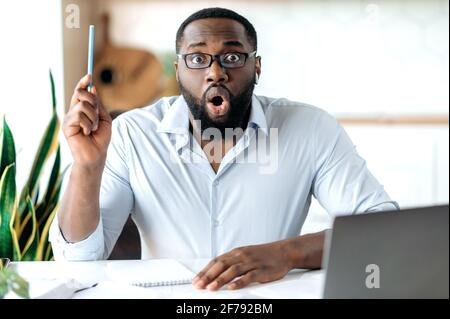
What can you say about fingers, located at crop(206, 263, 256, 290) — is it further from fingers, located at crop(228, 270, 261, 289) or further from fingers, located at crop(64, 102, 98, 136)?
fingers, located at crop(64, 102, 98, 136)

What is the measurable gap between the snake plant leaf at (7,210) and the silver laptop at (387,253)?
1.36 m

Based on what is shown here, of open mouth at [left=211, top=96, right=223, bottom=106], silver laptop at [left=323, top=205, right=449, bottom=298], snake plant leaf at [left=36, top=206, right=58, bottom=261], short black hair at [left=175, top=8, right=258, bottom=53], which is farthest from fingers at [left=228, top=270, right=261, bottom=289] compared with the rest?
snake plant leaf at [left=36, top=206, right=58, bottom=261]

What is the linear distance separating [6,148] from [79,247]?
90 centimetres

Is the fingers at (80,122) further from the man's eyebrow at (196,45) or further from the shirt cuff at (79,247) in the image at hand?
the man's eyebrow at (196,45)

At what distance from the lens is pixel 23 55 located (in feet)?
7.14

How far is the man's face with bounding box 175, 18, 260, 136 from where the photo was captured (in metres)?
1.37

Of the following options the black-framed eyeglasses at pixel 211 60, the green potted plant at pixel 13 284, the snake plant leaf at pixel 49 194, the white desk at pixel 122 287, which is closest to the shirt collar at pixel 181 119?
the black-framed eyeglasses at pixel 211 60

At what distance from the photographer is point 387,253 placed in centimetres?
74

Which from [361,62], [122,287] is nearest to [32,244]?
[122,287]

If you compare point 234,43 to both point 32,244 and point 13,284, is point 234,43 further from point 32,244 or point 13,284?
point 32,244

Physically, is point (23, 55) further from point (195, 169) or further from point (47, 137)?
point (195, 169)

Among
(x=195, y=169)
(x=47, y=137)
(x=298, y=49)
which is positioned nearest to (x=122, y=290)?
(x=195, y=169)
